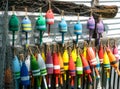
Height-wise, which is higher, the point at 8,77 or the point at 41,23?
the point at 41,23

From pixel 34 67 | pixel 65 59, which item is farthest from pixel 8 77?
pixel 65 59

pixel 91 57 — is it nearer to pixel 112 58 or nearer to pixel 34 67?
pixel 112 58

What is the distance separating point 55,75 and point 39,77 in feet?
1.17

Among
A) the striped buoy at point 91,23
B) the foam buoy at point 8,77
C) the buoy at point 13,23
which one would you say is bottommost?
the foam buoy at point 8,77

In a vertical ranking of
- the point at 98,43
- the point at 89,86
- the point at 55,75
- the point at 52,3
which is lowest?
the point at 89,86

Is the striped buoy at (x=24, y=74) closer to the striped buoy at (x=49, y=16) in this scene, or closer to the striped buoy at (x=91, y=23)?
the striped buoy at (x=49, y=16)

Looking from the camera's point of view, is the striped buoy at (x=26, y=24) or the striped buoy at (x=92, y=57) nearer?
the striped buoy at (x=26, y=24)

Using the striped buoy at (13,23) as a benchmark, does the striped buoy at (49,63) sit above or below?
below

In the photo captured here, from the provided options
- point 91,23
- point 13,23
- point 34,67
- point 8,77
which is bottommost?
point 8,77

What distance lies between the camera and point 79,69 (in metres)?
6.08

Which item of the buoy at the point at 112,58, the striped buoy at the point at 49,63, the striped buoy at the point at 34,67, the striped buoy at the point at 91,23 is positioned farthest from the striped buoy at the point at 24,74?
the buoy at the point at 112,58

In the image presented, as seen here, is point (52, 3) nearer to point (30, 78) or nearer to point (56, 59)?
point (56, 59)

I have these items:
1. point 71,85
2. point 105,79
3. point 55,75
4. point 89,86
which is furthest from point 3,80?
point 105,79

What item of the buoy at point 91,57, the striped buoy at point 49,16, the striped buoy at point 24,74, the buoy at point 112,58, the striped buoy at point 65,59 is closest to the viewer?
the striped buoy at point 24,74
